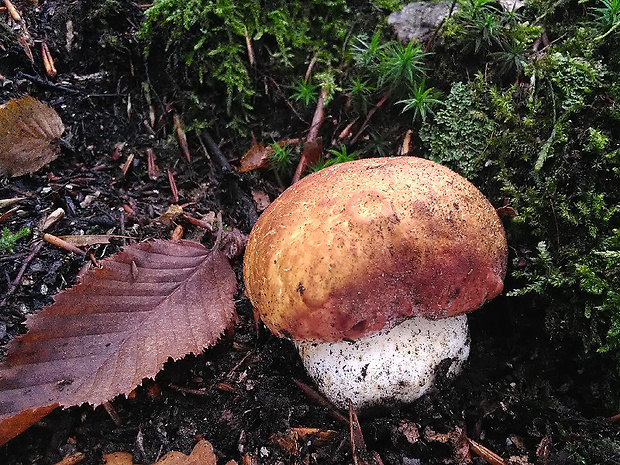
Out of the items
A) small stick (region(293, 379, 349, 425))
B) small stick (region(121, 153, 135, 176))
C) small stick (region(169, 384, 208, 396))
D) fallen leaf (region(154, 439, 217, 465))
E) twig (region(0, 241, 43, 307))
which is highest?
twig (region(0, 241, 43, 307))

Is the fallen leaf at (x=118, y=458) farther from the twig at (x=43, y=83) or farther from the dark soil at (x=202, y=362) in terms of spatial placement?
the twig at (x=43, y=83)

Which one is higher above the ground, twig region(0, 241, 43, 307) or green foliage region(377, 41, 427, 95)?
green foliage region(377, 41, 427, 95)

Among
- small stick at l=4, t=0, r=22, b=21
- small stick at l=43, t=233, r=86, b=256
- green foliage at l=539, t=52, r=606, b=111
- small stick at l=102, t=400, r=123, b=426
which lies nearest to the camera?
small stick at l=102, t=400, r=123, b=426

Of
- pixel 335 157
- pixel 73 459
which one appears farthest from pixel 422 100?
pixel 73 459

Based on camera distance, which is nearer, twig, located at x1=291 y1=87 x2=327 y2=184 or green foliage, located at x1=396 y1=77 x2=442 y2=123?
green foliage, located at x1=396 y1=77 x2=442 y2=123

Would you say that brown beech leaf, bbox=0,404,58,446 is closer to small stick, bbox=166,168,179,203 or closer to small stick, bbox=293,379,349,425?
small stick, bbox=293,379,349,425

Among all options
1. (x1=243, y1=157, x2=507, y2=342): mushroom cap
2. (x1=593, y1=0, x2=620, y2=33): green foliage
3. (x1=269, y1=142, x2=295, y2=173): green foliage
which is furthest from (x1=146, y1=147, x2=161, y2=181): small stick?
(x1=593, y1=0, x2=620, y2=33): green foliage

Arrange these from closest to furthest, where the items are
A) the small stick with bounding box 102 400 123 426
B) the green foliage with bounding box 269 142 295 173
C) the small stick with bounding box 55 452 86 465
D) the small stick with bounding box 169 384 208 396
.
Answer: the small stick with bounding box 55 452 86 465, the small stick with bounding box 102 400 123 426, the small stick with bounding box 169 384 208 396, the green foliage with bounding box 269 142 295 173

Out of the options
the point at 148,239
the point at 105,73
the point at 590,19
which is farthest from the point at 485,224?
the point at 105,73

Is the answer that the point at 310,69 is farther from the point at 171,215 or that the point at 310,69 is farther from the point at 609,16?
the point at 609,16
